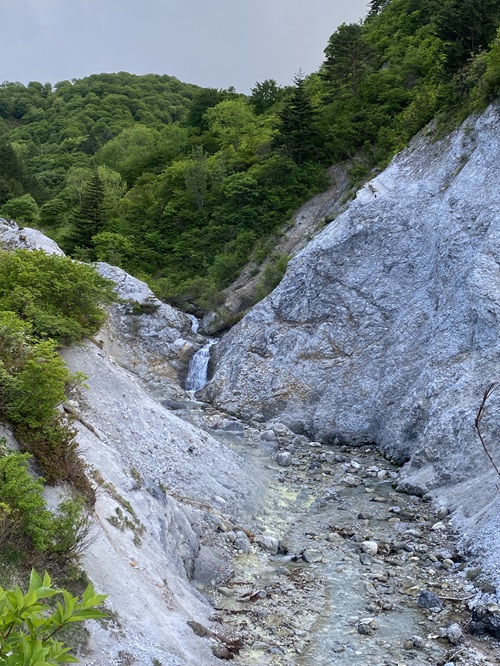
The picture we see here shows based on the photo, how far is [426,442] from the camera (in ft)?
53.5

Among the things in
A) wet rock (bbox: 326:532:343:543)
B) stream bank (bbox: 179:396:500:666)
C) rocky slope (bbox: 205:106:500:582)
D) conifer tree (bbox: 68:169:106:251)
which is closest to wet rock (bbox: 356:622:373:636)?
stream bank (bbox: 179:396:500:666)

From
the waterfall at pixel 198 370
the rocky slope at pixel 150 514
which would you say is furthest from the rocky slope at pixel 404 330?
the rocky slope at pixel 150 514

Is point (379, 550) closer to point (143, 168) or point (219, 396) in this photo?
point (219, 396)

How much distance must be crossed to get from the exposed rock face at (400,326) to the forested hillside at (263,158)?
3.88 m

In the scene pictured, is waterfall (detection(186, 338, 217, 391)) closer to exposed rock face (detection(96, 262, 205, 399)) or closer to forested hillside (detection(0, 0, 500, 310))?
exposed rock face (detection(96, 262, 205, 399))

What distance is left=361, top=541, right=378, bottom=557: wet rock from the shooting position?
12.3 m

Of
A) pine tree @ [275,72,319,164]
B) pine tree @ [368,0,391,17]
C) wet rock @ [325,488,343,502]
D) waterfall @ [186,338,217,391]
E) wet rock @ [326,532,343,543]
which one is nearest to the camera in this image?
wet rock @ [326,532,343,543]

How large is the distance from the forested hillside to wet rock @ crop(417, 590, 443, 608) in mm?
18925

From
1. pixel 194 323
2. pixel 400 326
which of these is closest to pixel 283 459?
pixel 400 326

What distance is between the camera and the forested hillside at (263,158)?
84.5ft

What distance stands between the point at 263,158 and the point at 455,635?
34922 millimetres

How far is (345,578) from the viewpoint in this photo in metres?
11.3

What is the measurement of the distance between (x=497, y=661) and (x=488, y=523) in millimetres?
4041

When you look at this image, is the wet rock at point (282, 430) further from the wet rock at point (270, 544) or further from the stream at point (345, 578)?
the wet rock at point (270, 544)
